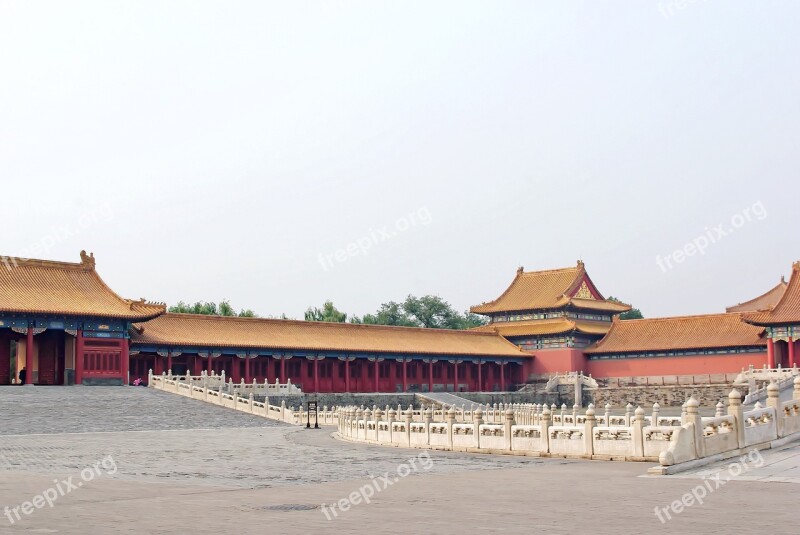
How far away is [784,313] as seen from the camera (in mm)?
57344

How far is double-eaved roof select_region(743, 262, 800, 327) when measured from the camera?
56781mm

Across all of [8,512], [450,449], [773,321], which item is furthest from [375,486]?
[773,321]

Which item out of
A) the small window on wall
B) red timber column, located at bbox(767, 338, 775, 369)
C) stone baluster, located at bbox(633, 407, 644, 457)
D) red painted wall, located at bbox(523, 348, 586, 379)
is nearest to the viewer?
stone baluster, located at bbox(633, 407, 644, 457)

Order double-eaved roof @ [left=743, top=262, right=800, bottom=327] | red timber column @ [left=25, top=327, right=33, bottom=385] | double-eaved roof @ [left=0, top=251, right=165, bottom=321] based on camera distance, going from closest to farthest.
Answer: red timber column @ [left=25, top=327, right=33, bottom=385] → double-eaved roof @ [left=0, top=251, right=165, bottom=321] → double-eaved roof @ [left=743, top=262, right=800, bottom=327]

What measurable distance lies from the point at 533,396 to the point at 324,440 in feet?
124

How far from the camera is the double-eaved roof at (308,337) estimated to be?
5484 centimetres

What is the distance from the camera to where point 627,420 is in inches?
1139

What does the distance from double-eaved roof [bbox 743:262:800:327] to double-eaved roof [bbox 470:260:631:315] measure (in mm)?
15092

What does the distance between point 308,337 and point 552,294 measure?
21.1 metres

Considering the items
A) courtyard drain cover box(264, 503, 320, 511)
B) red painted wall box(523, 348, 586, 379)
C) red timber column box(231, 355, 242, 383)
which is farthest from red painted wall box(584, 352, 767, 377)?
courtyard drain cover box(264, 503, 320, 511)

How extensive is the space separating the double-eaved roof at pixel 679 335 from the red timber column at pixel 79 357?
34235 millimetres

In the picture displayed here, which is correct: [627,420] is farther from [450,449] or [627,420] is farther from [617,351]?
[617,351]

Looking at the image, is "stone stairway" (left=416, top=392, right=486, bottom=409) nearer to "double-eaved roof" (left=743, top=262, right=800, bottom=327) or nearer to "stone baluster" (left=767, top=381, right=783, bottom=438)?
"double-eaved roof" (left=743, top=262, right=800, bottom=327)

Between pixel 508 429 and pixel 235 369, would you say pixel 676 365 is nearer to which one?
pixel 235 369
